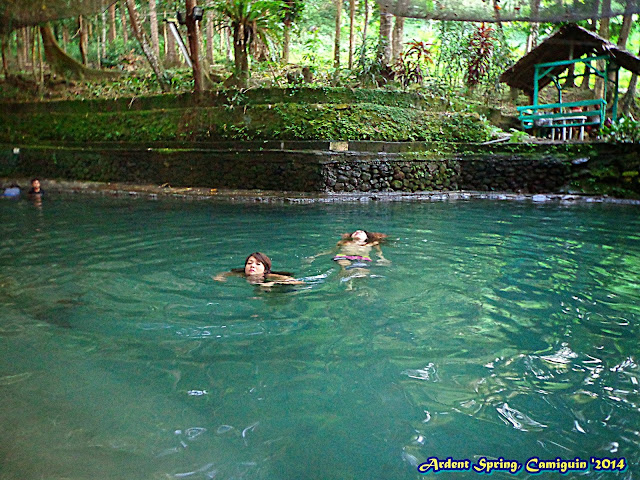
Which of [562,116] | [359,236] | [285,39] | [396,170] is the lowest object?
[359,236]

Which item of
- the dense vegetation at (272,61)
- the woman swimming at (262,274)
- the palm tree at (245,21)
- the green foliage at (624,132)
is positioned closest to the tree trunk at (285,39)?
the dense vegetation at (272,61)

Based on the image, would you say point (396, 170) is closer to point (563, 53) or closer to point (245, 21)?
point (245, 21)

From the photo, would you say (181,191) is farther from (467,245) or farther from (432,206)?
(467,245)

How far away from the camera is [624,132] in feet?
45.3

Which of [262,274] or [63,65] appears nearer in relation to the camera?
[262,274]

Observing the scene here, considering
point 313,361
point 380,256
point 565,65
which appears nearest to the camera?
point 313,361

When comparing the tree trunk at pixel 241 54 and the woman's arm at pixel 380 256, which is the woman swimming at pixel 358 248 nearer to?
the woman's arm at pixel 380 256

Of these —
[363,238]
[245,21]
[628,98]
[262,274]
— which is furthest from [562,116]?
[262,274]

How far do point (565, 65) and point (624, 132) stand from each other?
141 inches

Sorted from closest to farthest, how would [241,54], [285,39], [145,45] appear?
[241,54]
[145,45]
[285,39]

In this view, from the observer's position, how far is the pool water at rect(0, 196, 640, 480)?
3.05 metres

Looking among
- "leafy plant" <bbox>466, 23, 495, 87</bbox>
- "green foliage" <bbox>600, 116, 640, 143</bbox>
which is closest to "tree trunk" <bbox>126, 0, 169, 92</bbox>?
"leafy plant" <bbox>466, 23, 495, 87</bbox>

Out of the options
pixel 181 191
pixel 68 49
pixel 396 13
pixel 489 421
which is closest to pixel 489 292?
pixel 489 421

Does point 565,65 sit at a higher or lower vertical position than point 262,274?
higher
